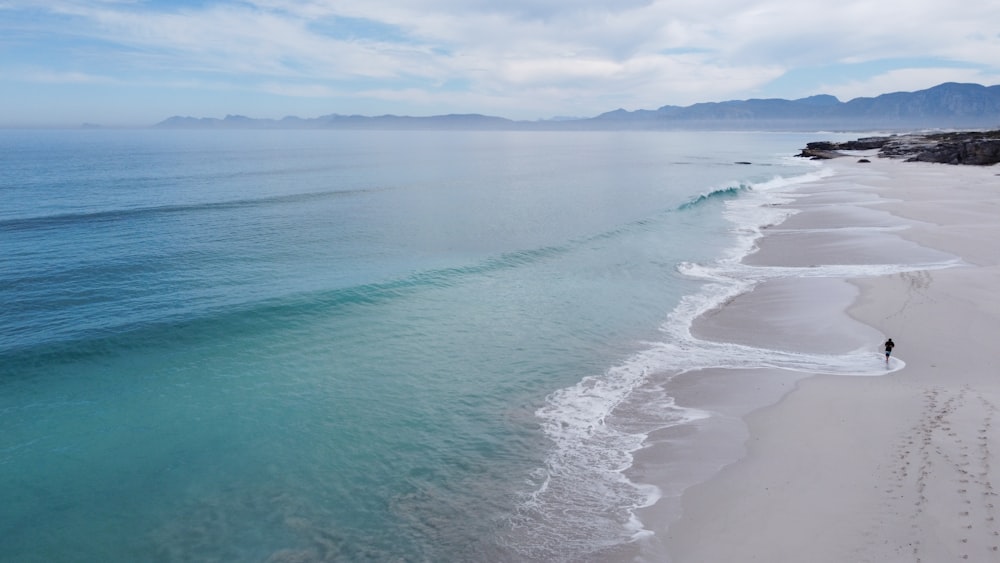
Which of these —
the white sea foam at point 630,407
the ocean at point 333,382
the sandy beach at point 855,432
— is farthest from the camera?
the white sea foam at point 630,407

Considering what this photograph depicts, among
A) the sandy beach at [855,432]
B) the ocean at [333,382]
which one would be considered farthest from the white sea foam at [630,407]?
the sandy beach at [855,432]

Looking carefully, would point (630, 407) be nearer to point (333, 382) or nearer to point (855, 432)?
point (855, 432)

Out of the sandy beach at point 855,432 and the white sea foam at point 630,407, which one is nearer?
the sandy beach at point 855,432

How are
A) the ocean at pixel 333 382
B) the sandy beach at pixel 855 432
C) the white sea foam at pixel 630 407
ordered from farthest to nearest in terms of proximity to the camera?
1. the white sea foam at pixel 630 407
2. the ocean at pixel 333 382
3. the sandy beach at pixel 855 432

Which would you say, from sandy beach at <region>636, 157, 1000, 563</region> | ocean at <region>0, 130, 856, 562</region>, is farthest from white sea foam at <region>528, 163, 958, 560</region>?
sandy beach at <region>636, 157, 1000, 563</region>

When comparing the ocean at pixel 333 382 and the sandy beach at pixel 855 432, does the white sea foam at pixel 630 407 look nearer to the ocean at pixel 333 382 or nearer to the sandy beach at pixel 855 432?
the ocean at pixel 333 382

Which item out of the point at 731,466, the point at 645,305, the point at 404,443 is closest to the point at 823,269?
the point at 645,305

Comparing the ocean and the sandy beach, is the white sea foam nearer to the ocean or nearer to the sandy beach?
the ocean
